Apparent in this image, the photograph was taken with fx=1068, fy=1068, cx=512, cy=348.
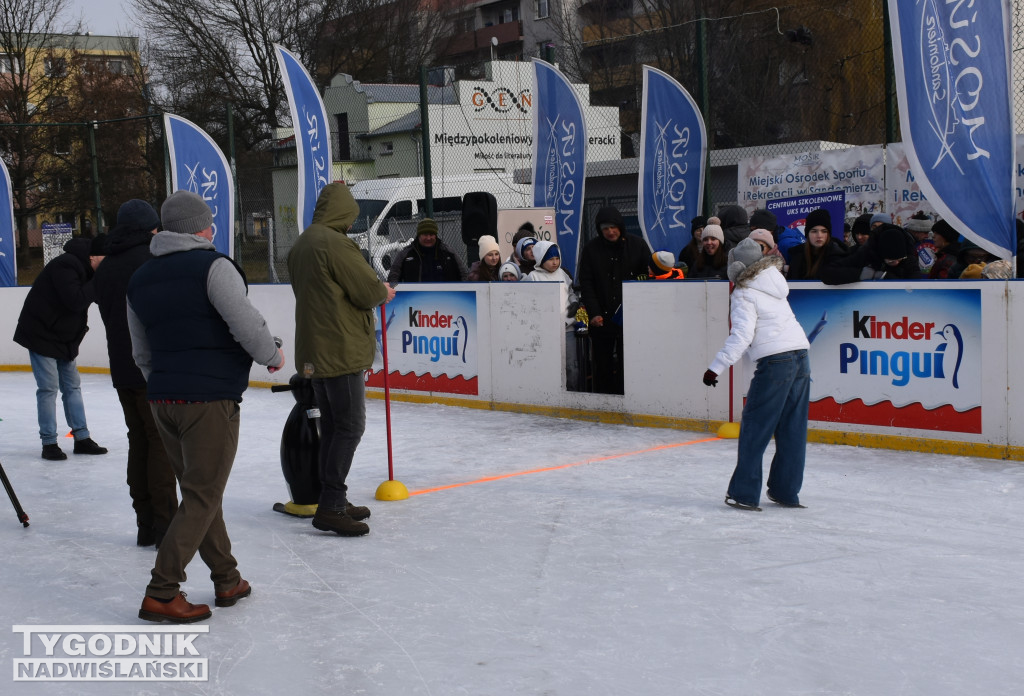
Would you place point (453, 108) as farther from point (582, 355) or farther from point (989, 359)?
point (989, 359)

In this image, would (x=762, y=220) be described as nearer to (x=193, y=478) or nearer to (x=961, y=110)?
(x=961, y=110)

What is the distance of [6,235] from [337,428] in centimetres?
1168

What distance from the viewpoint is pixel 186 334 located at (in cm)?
419

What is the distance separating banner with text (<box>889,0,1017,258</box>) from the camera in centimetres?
709

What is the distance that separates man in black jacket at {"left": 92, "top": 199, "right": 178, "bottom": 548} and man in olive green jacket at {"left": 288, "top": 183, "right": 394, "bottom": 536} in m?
0.74

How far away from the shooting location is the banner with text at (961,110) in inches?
279

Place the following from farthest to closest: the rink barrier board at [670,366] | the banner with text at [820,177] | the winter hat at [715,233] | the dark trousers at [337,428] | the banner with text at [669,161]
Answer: the banner with text at [669,161], the banner with text at [820,177], the winter hat at [715,233], the rink barrier board at [670,366], the dark trousers at [337,428]

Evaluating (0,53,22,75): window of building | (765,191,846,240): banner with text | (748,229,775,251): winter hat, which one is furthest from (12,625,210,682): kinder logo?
(0,53,22,75): window of building

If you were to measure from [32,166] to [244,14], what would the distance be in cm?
1349

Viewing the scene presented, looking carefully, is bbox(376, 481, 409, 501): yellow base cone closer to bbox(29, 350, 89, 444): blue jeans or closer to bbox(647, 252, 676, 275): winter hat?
bbox(29, 350, 89, 444): blue jeans

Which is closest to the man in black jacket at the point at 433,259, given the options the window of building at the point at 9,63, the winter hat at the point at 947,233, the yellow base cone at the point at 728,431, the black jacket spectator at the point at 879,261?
the yellow base cone at the point at 728,431

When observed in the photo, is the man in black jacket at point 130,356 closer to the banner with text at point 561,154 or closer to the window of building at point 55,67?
the banner with text at point 561,154

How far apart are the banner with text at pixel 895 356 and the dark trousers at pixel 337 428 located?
12.3 ft

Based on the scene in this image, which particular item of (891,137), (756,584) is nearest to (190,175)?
(891,137)
